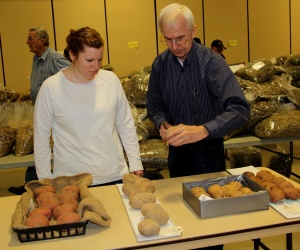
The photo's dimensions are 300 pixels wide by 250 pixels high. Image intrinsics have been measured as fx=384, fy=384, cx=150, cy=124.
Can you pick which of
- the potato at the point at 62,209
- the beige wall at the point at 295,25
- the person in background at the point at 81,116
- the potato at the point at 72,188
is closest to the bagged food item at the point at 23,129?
the person in background at the point at 81,116

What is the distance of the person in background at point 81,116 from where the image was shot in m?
1.80

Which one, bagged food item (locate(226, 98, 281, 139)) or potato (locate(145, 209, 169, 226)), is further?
bagged food item (locate(226, 98, 281, 139))

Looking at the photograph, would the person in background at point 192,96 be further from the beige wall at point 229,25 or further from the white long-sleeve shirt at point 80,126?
the beige wall at point 229,25

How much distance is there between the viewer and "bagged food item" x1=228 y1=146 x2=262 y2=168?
12.7 ft

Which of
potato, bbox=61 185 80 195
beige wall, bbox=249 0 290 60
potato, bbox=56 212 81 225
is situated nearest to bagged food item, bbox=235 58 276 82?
potato, bbox=61 185 80 195

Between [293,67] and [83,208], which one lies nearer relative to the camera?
[83,208]

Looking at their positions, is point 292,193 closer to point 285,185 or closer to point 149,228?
point 285,185

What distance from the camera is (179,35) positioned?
182cm

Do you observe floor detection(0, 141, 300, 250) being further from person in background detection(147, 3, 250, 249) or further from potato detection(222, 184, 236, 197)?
potato detection(222, 184, 236, 197)

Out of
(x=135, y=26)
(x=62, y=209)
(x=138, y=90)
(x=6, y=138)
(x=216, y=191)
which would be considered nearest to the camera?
(x=62, y=209)

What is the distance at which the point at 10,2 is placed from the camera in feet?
18.8

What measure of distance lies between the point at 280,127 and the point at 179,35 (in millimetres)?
1693

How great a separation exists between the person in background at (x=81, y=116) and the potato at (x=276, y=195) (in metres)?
0.76

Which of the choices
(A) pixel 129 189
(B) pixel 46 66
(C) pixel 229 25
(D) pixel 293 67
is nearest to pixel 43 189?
(A) pixel 129 189
